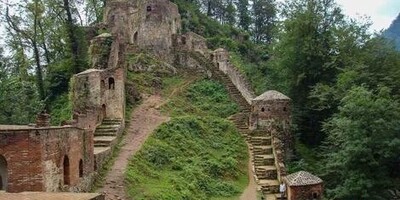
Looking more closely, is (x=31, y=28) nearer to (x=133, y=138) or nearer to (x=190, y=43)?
(x=190, y=43)

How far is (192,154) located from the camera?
961 inches

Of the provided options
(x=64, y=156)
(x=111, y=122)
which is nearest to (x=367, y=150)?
(x=111, y=122)

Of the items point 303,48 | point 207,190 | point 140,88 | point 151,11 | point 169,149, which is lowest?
point 207,190

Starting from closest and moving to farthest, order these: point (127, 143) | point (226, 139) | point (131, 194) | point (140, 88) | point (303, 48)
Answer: point (131, 194) < point (127, 143) < point (226, 139) < point (140, 88) < point (303, 48)

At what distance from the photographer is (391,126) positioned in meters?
22.9

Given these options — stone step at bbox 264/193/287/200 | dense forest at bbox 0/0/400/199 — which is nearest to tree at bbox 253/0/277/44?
dense forest at bbox 0/0/400/199

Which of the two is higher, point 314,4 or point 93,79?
point 314,4

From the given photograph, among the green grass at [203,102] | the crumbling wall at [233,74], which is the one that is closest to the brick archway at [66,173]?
the green grass at [203,102]

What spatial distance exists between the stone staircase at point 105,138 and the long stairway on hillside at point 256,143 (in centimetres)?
707

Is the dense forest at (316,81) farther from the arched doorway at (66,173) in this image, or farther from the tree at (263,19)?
the tree at (263,19)

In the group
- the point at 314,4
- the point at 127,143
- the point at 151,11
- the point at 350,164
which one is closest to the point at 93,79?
the point at 127,143

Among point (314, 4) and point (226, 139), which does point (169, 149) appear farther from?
point (314, 4)

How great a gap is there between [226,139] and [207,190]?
17.9ft

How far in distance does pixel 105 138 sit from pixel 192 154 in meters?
4.31
